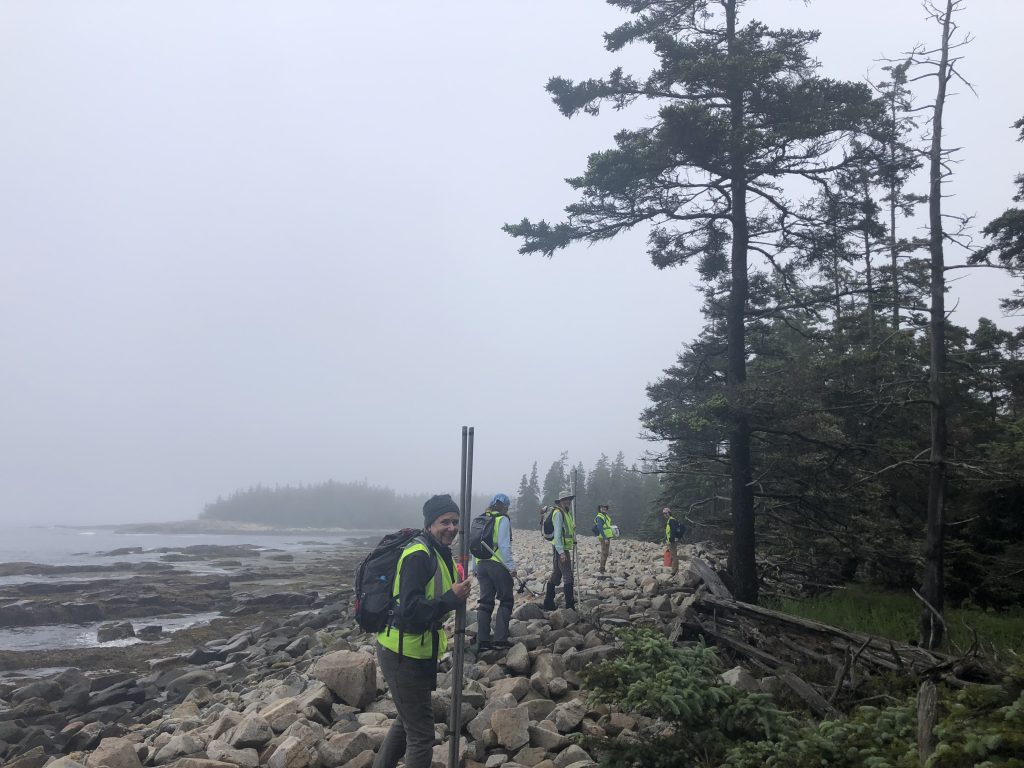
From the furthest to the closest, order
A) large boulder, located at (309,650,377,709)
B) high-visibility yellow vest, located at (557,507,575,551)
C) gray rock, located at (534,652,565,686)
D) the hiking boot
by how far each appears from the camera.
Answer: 1. the hiking boot
2. high-visibility yellow vest, located at (557,507,575,551)
3. gray rock, located at (534,652,565,686)
4. large boulder, located at (309,650,377,709)

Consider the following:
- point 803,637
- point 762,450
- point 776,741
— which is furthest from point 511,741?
point 762,450

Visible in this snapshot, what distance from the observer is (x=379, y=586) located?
5.00 meters

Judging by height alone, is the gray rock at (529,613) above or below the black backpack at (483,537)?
below

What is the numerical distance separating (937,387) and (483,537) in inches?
282

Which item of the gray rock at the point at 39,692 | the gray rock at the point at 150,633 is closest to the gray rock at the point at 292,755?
the gray rock at the point at 39,692

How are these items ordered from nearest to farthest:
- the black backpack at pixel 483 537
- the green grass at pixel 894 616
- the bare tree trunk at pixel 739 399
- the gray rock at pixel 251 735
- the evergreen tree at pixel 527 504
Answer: the gray rock at pixel 251 735 < the green grass at pixel 894 616 < the black backpack at pixel 483 537 < the bare tree trunk at pixel 739 399 < the evergreen tree at pixel 527 504

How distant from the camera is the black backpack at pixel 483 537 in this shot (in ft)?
30.0

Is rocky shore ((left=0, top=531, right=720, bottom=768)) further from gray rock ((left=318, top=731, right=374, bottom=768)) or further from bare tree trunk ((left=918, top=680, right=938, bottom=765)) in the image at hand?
bare tree trunk ((left=918, top=680, right=938, bottom=765))

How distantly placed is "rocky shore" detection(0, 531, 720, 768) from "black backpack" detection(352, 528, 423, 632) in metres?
2.03

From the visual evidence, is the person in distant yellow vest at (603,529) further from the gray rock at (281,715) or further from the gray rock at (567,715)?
the gray rock at (281,715)

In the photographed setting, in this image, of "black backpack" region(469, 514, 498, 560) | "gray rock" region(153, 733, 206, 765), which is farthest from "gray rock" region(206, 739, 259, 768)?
"black backpack" region(469, 514, 498, 560)

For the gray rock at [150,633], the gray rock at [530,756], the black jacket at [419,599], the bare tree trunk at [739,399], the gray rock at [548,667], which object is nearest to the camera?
the black jacket at [419,599]

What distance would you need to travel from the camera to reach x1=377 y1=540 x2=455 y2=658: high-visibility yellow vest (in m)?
4.87

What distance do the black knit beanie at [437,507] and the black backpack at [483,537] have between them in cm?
389
